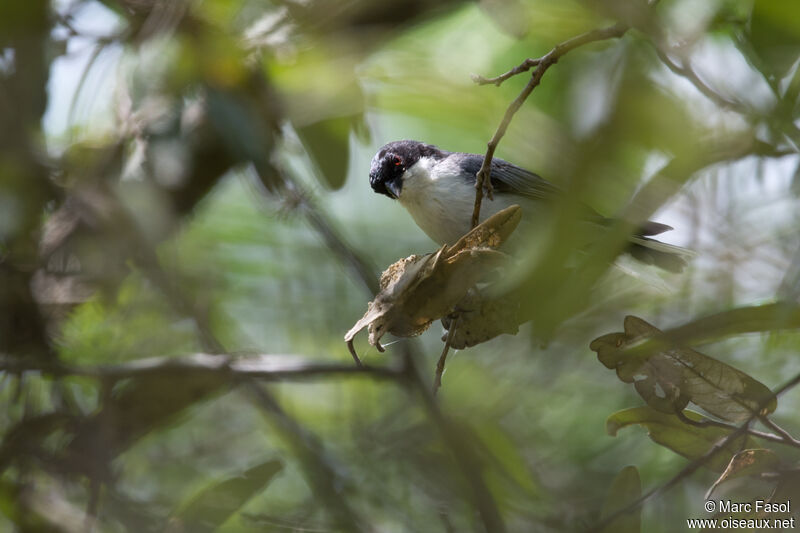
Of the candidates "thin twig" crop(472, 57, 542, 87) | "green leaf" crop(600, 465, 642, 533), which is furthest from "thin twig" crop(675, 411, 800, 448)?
"thin twig" crop(472, 57, 542, 87)

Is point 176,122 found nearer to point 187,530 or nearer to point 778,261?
point 187,530

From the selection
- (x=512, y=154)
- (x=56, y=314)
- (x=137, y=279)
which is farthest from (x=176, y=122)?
(x=512, y=154)

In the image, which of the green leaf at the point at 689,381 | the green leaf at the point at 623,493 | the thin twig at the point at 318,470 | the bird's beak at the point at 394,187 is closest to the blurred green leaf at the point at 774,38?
the green leaf at the point at 689,381

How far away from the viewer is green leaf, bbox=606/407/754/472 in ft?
5.09

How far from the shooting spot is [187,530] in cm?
176

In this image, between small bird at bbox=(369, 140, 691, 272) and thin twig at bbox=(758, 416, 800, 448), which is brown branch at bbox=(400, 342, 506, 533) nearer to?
thin twig at bbox=(758, 416, 800, 448)

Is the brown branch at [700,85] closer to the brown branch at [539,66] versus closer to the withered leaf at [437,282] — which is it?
the brown branch at [539,66]

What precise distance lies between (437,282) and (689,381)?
0.52m

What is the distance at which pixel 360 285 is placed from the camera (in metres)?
2.28

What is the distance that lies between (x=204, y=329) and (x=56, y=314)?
1.35 meters

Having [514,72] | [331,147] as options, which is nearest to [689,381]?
[514,72]

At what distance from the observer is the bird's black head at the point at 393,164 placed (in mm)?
3482

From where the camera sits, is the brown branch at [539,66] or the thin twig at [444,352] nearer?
the brown branch at [539,66]

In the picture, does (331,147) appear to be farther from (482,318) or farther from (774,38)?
(774,38)
